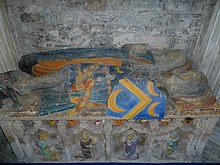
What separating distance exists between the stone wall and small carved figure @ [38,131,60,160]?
1864mm

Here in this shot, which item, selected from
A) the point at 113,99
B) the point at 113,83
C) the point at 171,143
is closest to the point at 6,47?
the point at 113,83

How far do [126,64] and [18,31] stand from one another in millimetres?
2250

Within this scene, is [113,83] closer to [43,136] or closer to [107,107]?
[107,107]

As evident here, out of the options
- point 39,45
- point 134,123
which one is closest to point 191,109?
point 134,123

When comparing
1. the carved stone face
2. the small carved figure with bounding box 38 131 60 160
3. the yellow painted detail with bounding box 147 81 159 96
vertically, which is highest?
the yellow painted detail with bounding box 147 81 159 96

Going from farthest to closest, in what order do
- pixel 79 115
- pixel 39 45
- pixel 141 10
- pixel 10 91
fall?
pixel 39 45
pixel 141 10
pixel 10 91
pixel 79 115

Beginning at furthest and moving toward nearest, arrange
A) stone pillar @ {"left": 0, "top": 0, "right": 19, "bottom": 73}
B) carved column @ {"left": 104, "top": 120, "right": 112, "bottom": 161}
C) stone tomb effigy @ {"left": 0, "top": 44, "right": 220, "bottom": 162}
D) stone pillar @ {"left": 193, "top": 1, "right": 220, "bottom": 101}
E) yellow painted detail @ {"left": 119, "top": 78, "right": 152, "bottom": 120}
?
1. stone pillar @ {"left": 0, "top": 0, "right": 19, "bottom": 73}
2. stone pillar @ {"left": 193, "top": 1, "right": 220, "bottom": 101}
3. carved column @ {"left": 104, "top": 120, "right": 112, "bottom": 161}
4. stone tomb effigy @ {"left": 0, "top": 44, "right": 220, "bottom": 162}
5. yellow painted detail @ {"left": 119, "top": 78, "right": 152, "bottom": 120}

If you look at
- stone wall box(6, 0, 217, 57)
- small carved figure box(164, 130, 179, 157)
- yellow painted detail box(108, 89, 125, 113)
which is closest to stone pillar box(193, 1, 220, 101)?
stone wall box(6, 0, 217, 57)

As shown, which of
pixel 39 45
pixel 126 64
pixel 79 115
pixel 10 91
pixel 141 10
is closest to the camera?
pixel 79 115

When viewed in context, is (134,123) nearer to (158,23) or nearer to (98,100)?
(98,100)

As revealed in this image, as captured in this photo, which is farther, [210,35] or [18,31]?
[18,31]

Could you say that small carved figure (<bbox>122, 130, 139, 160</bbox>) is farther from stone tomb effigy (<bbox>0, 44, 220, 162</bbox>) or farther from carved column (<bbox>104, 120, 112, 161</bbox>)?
carved column (<bbox>104, 120, 112, 161</bbox>)

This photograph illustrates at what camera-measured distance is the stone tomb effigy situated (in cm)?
337

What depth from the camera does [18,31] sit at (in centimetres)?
451
